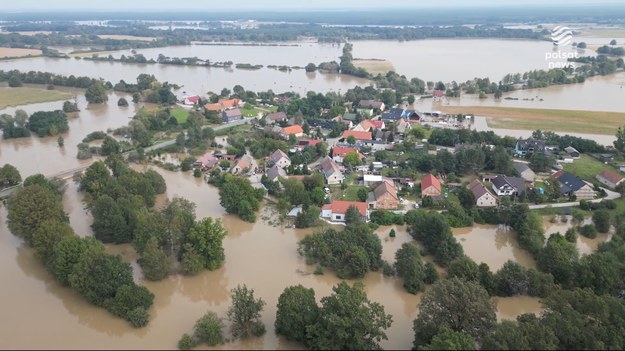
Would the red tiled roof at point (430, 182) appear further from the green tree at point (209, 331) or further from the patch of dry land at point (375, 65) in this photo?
the patch of dry land at point (375, 65)

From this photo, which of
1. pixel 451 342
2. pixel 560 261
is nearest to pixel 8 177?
pixel 451 342

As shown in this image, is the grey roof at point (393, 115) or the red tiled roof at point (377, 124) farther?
the grey roof at point (393, 115)

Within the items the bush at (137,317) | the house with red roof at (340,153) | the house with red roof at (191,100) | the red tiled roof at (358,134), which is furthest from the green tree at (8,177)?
the house with red roof at (191,100)

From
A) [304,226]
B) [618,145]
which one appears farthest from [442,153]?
[618,145]

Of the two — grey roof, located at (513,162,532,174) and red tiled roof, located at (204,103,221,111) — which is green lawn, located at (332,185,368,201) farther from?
red tiled roof, located at (204,103,221,111)

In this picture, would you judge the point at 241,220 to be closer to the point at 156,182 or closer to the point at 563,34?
the point at 156,182
